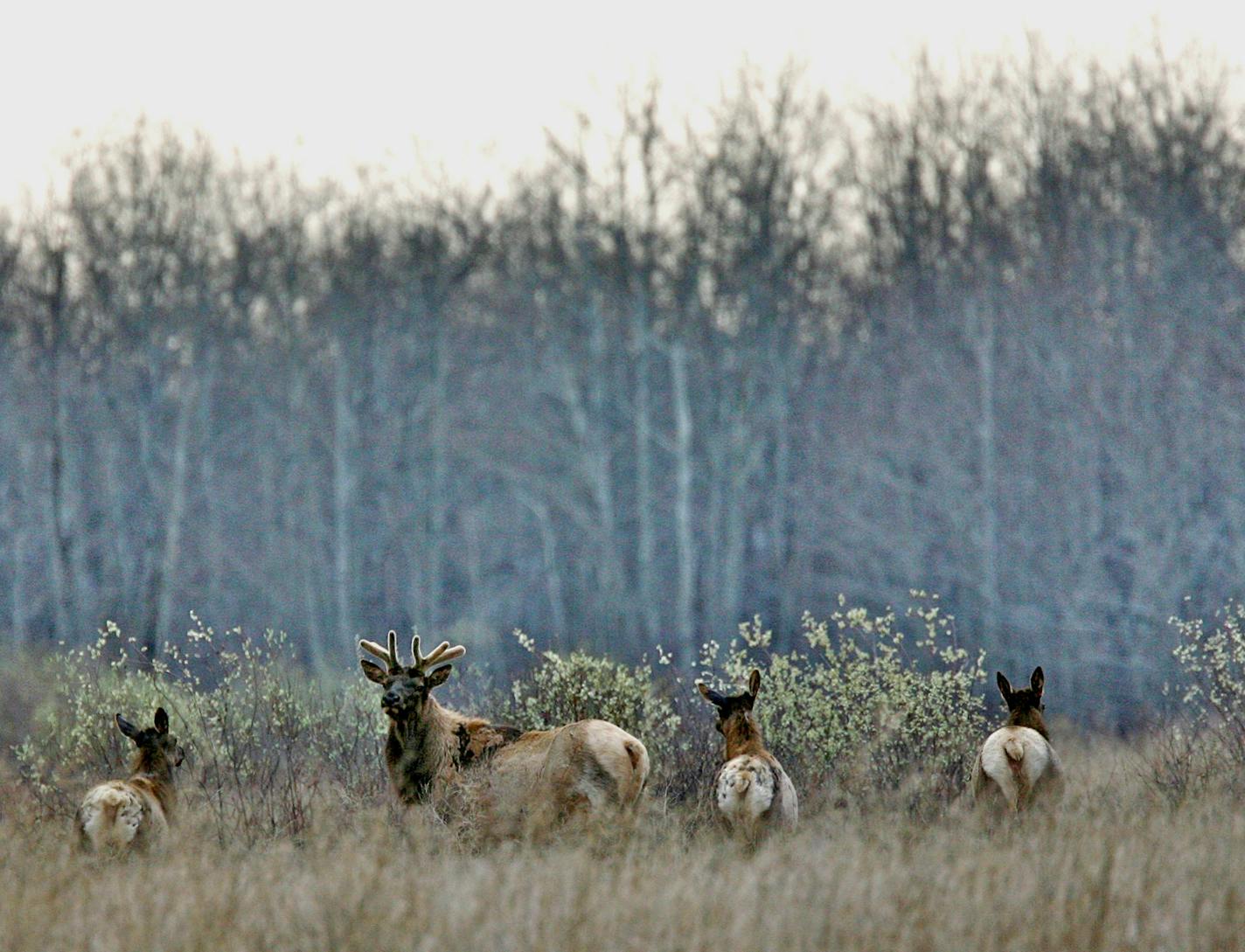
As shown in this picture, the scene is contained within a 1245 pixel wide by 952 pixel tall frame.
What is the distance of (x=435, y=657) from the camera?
12.6 m

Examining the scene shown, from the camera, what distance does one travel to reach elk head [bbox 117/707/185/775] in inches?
481

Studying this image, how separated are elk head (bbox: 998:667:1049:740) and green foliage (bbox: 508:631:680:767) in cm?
291

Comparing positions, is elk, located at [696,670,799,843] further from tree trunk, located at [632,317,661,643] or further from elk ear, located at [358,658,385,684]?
tree trunk, located at [632,317,661,643]

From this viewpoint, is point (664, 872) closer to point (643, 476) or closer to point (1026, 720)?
point (1026, 720)

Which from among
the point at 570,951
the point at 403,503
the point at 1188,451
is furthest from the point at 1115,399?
the point at 570,951

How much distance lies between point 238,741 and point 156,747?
6.02 ft

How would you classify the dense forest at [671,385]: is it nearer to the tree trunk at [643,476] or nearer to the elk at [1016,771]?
the tree trunk at [643,476]

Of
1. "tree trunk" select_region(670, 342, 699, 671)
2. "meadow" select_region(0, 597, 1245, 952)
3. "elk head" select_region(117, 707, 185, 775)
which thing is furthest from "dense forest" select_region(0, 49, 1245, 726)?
"elk head" select_region(117, 707, 185, 775)

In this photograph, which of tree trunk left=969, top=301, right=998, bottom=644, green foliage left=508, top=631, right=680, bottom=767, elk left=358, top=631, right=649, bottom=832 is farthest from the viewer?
tree trunk left=969, top=301, right=998, bottom=644

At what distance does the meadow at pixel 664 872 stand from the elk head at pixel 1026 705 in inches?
27.0

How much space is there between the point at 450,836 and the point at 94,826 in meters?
2.23

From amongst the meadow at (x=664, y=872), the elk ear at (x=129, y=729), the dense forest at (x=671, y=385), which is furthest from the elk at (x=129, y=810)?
the dense forest at (x=671, y=385)

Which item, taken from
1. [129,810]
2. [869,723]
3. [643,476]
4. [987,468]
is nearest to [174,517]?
[643,476]

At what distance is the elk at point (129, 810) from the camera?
1130 centimetres
